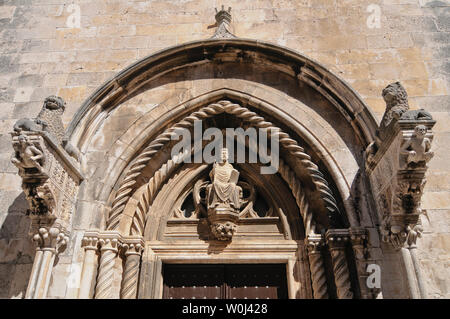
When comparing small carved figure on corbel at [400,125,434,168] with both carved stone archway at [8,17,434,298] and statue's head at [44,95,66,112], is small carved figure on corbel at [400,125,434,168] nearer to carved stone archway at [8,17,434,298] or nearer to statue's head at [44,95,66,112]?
carved stone archway at [8,17,434,298]

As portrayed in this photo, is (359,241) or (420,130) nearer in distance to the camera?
(420,130)

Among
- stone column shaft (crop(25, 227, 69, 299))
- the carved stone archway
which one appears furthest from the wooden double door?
stone column shaft (crop(25, 227, 69, 299))

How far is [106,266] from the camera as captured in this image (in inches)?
173

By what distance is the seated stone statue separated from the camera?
5031 millimetres

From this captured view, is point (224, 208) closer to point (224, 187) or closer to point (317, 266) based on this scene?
point (224, 187)

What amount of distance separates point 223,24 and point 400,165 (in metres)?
3.42

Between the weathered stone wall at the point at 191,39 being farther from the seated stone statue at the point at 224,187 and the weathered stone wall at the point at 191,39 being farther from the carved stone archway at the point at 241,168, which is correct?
the seated stone statue at the point at 224,187

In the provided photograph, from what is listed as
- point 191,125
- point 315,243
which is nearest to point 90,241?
point 191,125

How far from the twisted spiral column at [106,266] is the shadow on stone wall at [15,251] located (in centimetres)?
83

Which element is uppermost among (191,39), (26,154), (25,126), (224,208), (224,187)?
(191,39)

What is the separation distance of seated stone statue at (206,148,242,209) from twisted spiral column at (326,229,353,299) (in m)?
1.33

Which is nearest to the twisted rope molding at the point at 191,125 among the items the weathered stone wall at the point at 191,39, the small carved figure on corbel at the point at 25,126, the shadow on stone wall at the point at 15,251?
the shadow on stone wall at the point at 15,251
